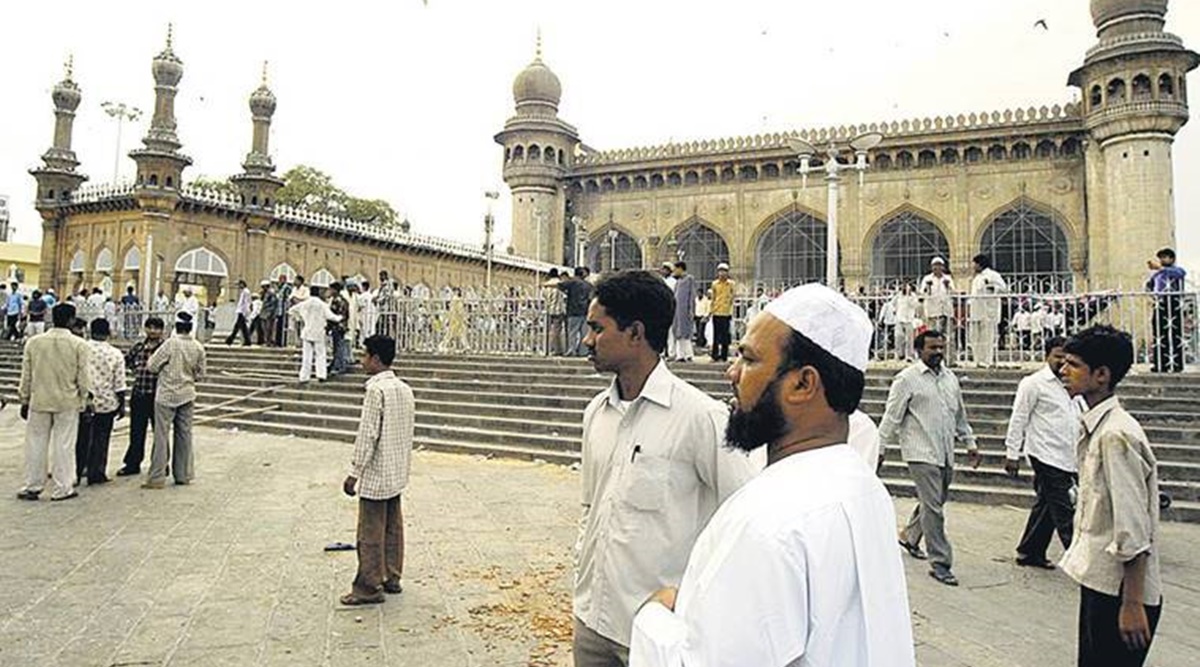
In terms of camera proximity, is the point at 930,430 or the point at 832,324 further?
the point at 930,430

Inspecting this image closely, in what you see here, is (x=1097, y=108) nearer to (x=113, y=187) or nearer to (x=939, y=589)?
(x=939, y=589)

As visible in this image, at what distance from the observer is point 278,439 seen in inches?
424

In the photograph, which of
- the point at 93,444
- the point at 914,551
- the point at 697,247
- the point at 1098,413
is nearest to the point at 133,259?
the point at 697,247

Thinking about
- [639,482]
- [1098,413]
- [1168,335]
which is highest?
[1168,335]

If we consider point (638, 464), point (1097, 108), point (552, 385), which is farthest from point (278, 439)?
point (1097, 108)

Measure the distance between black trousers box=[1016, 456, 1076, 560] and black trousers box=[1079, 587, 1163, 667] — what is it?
8.80 ft

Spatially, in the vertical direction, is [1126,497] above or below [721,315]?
below

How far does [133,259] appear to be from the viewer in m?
25.0

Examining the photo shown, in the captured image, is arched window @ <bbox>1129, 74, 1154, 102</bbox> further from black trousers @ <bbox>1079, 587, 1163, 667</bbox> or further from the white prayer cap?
the white prayer cap

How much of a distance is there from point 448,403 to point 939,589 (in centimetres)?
830

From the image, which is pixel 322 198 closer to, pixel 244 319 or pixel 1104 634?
pixel 244 319

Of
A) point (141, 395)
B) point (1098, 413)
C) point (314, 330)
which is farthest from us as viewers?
point (314, 330)

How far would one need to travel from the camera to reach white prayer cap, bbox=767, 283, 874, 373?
128cm

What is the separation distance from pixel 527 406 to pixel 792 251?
68.7 ft
